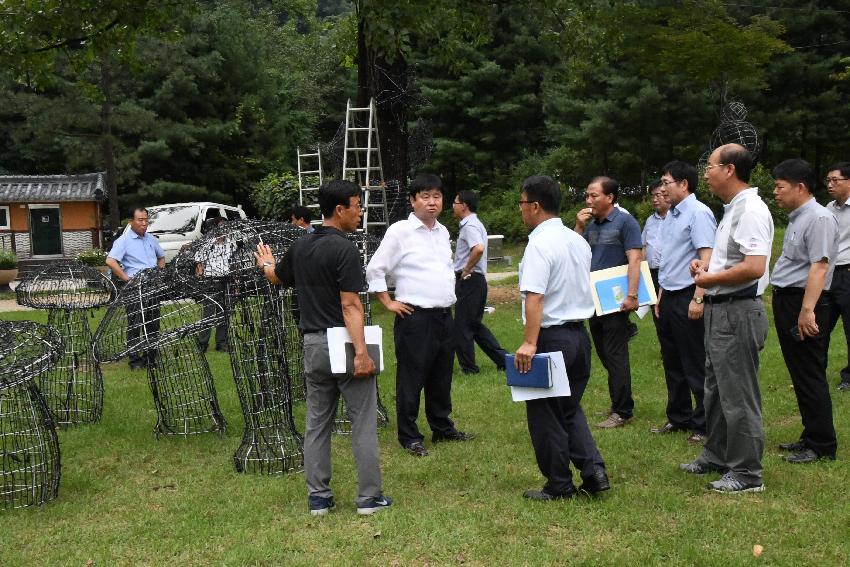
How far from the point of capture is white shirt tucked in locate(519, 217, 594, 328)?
14.9ft

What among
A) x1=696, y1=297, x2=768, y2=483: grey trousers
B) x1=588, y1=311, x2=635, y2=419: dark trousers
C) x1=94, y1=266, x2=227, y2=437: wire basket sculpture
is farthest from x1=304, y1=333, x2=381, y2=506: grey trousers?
x1=588, y1=311, x2=635, y2=419: dark trousers

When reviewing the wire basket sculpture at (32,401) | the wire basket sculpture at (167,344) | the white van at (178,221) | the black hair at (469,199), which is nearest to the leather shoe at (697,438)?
the black hair at (469,199)

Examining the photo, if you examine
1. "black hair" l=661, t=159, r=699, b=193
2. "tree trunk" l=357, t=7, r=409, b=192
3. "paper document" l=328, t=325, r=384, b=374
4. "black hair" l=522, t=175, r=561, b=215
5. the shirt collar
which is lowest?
"paper document" l=328, t=325, r=384, b=374

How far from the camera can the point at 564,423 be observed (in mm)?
4801

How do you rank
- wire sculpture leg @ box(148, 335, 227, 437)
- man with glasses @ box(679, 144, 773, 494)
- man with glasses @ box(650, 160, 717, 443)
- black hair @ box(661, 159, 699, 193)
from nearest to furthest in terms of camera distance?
man with glasses @ box(679, 144, 773, 494) < man with glasses @ box(650, 160, 717, 443) < black hair @ box(661, 159, 699, 193) < wire sculpture leg @ box(148, 335, 227, 437)

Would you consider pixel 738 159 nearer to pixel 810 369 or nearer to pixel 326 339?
pixel 810 369

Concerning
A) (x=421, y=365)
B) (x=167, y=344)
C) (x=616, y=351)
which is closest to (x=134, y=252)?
(x=167, y=344)

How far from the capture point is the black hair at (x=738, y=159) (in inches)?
187

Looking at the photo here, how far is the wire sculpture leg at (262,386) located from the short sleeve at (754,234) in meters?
3.01

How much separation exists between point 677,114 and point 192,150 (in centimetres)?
1470

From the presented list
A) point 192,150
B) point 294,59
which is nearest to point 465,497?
point 192,150

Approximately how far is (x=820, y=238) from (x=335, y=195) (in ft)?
9.56

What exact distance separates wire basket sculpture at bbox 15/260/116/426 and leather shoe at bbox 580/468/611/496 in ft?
14.8

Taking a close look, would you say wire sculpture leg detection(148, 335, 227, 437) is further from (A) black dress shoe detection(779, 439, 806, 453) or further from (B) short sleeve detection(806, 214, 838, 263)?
(B) short sleeve detection(806, 214, 838, 263)
